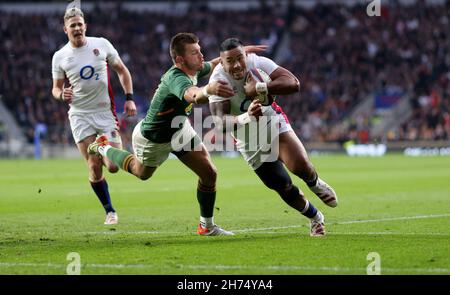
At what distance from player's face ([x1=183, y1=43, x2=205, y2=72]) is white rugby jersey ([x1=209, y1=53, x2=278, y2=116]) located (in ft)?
0.77

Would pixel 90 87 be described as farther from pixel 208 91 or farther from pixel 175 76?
pixel 208 91

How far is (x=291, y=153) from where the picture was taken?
32.4 feet

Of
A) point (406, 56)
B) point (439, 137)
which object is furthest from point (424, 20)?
point (439, 137)

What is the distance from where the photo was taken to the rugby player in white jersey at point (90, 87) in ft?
41.3

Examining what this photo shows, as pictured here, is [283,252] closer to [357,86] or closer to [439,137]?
[439,137]

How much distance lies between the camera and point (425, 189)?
717 inches

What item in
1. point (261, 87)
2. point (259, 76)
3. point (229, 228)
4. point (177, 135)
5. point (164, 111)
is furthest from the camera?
point (229, 228)

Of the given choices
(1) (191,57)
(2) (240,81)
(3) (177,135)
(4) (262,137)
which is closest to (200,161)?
(3) (177,135)

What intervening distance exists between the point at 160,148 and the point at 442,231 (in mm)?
3440

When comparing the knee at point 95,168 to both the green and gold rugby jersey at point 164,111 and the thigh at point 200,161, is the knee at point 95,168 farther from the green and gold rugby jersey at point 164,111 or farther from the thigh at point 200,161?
the thigh at point 200,161

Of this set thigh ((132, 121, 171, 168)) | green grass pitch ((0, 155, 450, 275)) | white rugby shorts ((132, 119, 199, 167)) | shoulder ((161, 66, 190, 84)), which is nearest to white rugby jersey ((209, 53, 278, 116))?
shoulder ((161, 66, 190, 84))

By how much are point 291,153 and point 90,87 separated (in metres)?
4.08

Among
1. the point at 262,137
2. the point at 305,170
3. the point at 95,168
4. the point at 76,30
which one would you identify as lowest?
the point at 95,168

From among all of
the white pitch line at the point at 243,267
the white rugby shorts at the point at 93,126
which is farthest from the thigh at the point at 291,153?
the white rugby shorts at the point at 93,126
